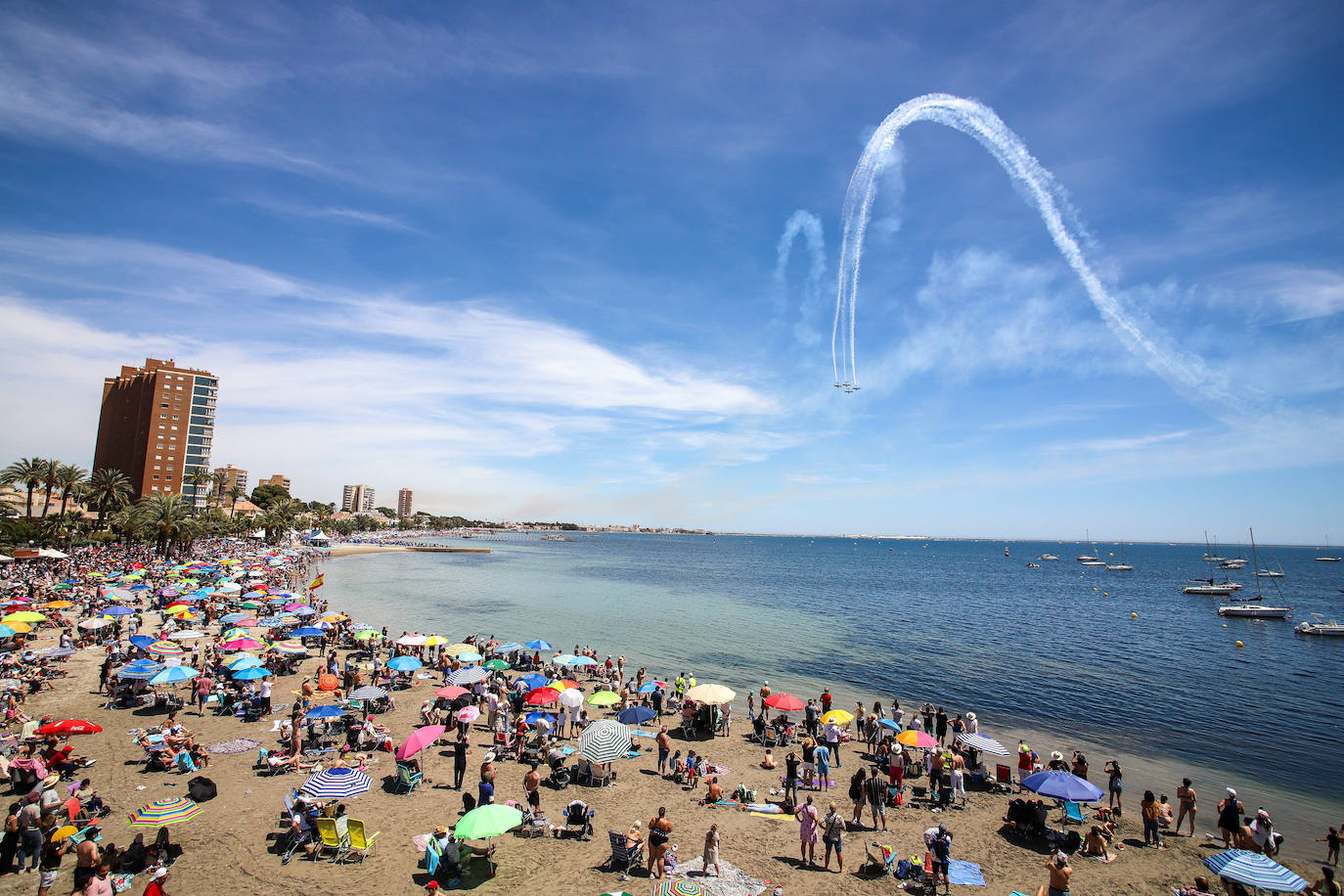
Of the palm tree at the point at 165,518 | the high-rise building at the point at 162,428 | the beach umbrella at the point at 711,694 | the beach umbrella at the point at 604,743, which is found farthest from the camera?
the high-rise building at the point at 162,428

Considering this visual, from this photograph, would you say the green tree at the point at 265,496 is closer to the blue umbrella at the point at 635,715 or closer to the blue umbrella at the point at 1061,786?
the blue umbrella at the point at 635,715

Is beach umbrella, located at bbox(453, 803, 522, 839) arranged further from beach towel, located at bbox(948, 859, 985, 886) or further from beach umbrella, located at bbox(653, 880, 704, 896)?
beach towel, located at bbox(948, 859, 985, 886)

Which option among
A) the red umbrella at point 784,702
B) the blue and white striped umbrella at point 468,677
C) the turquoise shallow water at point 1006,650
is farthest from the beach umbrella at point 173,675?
the turquoise shallow water at point 1006,650

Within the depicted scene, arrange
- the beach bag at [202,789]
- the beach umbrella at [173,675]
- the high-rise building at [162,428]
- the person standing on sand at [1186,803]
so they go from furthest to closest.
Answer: the high-rise building at [162,428], the beach umbrella at [173,675], the person standing on sand at [1186,803], the beach bag at [202,789]

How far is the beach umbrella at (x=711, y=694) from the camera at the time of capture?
2188 cm

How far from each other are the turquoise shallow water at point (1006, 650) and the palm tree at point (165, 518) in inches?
711

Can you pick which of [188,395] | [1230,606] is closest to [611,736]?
[1230,606]

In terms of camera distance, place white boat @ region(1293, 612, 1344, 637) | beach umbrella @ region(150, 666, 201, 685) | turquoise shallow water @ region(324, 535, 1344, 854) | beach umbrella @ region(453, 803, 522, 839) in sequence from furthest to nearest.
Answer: white boat @ region(1293, 612, 1344, 637) → turquoise shallow water @ region(324, 535, 1344, 854) → beach umbrella @ region(150, 666, 201, 685) → beach umbrella @ region(453, 803, 522, 839)

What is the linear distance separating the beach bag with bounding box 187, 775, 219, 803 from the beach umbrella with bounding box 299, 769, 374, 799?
10.3 feet

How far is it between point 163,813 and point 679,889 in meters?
11.5

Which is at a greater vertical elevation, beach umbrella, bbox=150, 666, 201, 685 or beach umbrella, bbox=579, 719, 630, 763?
beach umbrella, bbox=150, 666, 201, 685

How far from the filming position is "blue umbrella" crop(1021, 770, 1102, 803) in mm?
15094

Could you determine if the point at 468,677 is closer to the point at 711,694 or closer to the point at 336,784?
the point at 711,694

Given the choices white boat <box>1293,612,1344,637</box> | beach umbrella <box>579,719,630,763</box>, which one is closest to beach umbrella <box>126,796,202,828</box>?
beach umbrella <box>579,719,630,763</box>
